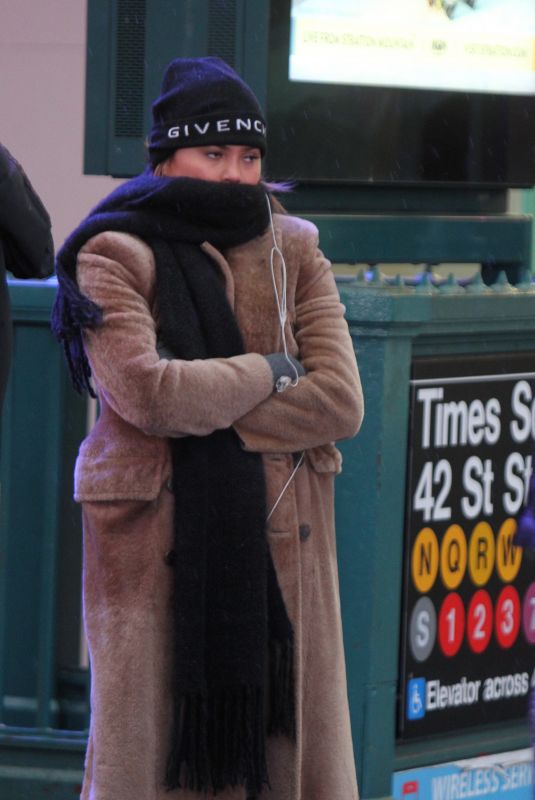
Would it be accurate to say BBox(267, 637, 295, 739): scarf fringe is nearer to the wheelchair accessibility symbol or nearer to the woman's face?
the wheelchair accessibility symbol

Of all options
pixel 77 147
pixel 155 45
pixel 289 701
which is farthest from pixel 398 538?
pixel 77 147

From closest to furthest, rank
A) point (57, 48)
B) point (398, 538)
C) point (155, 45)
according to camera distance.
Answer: point (398, 538) < point (155, 45) < point (57, 48)

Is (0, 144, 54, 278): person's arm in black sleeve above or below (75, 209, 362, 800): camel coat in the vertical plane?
above

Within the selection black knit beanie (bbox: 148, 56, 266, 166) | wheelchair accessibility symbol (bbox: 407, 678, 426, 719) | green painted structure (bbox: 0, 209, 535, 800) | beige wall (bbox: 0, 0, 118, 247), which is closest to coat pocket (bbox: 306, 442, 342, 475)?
green painted structure (bbox: 0, 209, 535, 800)

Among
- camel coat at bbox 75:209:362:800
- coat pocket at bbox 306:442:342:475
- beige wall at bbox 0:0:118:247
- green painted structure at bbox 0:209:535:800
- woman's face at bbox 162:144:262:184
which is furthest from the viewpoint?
beige wall at bbox 0:0:118:247

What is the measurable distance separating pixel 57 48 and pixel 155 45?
8.65 feet

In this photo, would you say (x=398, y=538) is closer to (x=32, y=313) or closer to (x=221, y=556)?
(x=221, y=556)

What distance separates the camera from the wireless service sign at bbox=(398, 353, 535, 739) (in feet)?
13.8

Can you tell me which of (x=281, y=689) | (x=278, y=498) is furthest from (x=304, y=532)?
(x=281, y=689)

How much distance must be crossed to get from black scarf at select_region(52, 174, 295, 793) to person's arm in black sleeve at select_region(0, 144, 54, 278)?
3.5 inches

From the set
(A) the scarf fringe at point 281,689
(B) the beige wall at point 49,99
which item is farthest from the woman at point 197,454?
(B) the beige wall at point 49,99

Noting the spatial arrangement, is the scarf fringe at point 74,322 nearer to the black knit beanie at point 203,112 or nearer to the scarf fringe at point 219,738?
the black knit beanie at point 203,112

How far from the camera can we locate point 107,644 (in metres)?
3.50

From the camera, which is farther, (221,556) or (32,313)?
(32,313)
